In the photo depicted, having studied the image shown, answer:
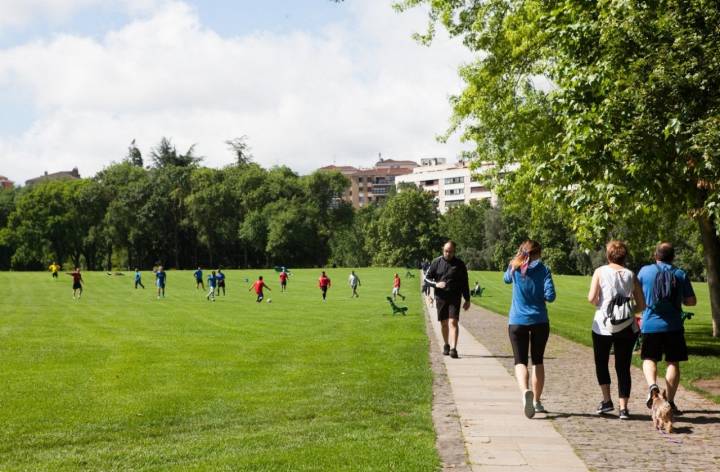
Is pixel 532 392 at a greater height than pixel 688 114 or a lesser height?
lesser

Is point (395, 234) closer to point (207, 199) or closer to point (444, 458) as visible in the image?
point (207, 199)

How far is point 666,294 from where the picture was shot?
855 cm

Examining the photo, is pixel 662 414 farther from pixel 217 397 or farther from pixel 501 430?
pixel 217 397

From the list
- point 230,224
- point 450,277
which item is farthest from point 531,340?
point 230,224

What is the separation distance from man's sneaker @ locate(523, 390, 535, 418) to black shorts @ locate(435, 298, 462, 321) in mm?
4767

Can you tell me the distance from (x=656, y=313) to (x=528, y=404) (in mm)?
1790

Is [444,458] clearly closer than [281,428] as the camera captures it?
Yes

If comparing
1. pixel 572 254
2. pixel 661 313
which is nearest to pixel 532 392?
pixel 661 313

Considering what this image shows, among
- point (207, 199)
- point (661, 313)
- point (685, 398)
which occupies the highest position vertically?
point (207, 199)

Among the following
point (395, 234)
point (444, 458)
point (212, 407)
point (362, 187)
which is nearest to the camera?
point (444, 458)

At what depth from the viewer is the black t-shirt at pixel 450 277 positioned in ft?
43.8

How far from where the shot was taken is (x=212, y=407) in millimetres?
9680

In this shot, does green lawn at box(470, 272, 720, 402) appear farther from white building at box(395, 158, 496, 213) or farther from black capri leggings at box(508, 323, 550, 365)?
white building at box(395, 158, 496, 213)

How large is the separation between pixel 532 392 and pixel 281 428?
283cm
